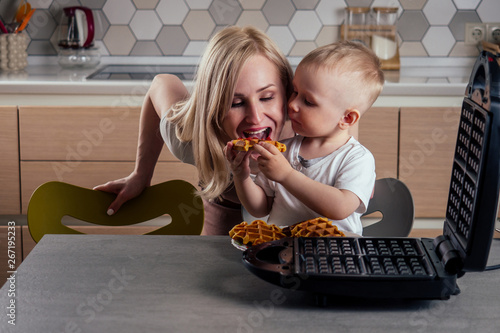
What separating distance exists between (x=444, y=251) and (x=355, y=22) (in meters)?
2.11

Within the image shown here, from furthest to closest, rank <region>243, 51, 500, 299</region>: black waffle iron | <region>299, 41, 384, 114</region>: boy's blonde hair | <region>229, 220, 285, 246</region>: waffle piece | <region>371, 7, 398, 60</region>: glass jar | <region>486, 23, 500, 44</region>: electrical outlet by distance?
<region>486, 23, 500, 44</region>: electrical outlet < <region>371, 7, 398, 60</region>: glass jar < <region>299, 41, 384, 114</region>: boy's blonde hair < <region>229, 220, 285, 246</region>: waffle piece < <region>243, 51, 500, 299</region>: black waffle iron

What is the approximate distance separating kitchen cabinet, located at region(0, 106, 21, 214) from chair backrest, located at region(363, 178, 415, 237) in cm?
152

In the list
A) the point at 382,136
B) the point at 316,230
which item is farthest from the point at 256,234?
the point at 382,136

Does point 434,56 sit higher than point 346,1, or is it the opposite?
point 346,1

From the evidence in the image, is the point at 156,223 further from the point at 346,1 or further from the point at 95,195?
the point at 346,1

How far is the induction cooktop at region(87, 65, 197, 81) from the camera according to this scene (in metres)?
2.50

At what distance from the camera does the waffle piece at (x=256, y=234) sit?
977 millimetres

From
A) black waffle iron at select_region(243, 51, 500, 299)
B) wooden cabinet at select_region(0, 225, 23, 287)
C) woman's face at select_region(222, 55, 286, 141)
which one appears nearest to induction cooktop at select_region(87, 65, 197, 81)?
wooden cabinet at select_region(0, 225, 23, 287)

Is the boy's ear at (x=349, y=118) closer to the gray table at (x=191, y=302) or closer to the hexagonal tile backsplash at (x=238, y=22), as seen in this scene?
the gray table at (x=191, y=302)

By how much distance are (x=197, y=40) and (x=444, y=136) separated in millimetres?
1202

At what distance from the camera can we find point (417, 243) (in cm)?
92

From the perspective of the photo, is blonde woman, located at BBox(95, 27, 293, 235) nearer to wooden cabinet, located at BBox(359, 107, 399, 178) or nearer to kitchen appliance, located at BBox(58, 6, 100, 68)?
wooden cabinet, located at BBox(359, 107, 399, 178)

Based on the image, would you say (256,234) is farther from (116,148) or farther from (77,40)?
(77,40)

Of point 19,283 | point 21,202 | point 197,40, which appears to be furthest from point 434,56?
point 19,283
